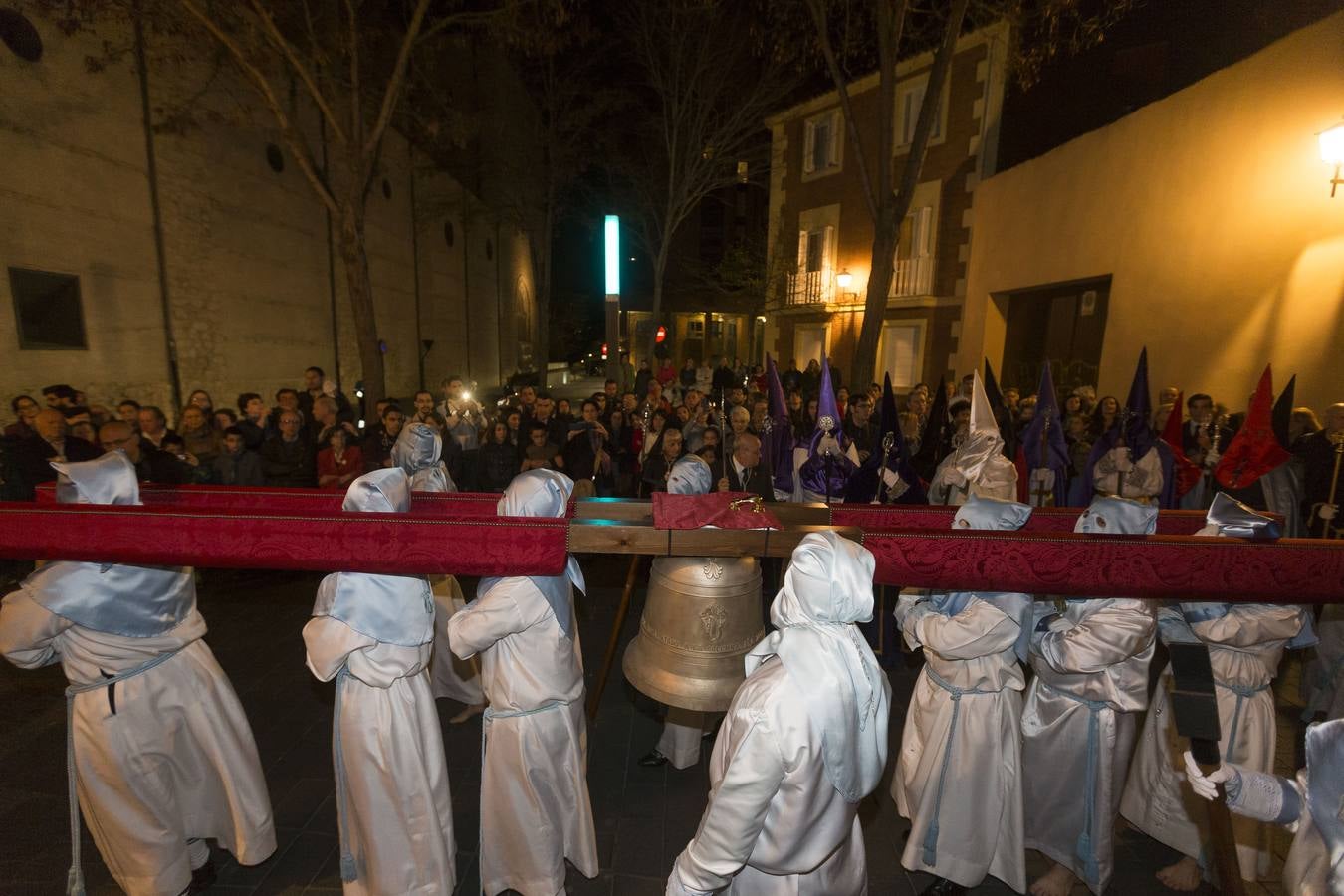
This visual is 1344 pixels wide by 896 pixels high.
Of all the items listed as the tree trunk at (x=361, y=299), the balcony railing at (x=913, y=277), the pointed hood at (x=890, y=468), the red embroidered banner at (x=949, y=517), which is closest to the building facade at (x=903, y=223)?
the balcony railing at (x=913, y=277)

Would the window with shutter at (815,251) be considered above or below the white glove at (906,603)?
above

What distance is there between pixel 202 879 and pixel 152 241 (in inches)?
449

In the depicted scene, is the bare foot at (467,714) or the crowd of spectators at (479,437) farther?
the crowd of spectators at (479,437)

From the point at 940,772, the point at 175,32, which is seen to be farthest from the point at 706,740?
the point at 175,32

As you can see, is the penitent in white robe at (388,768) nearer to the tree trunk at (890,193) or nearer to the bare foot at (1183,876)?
the bare foot at (1183,876)

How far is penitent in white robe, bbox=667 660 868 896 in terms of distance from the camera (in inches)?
82.0

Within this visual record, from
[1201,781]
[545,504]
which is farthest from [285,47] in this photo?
[1201,781]

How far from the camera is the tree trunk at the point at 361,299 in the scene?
10.9 meters

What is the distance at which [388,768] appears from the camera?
3.21m

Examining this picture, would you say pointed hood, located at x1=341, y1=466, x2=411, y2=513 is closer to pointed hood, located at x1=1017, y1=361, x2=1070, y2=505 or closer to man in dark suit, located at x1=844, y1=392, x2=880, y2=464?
pointed hood, located at x1=1017, y1=361, x2=1070, y2=505

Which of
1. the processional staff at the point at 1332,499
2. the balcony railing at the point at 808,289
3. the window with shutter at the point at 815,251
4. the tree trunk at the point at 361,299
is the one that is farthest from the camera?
the window with shutter at the point at 815,251

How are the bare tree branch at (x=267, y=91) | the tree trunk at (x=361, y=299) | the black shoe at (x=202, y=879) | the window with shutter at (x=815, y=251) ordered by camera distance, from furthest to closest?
the window with shutter at (x=815, y=251) → the tree trunk at (x=361, y=299) → the bare tree branch at (x=267, y=91) → the black shoe at (x=202, y=879)

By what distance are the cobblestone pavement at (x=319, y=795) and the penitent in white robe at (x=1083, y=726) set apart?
40cm

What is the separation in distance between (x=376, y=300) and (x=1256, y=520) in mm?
20918
